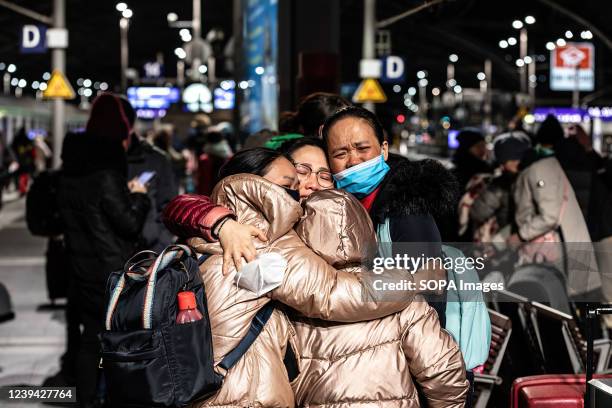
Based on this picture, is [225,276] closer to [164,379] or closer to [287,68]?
[164,379]

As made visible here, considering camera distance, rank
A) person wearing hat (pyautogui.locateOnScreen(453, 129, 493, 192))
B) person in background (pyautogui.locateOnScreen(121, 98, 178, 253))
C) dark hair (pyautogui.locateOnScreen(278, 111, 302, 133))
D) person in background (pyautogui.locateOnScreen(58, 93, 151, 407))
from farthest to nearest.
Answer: person wearing hat (pyautogui.locateOnScreen(453, 129, 493, 192)) → person in background (pyautogui.locateOnScreen(121, 98, 178, 253)) → person in background (pyautogui.locateOnScreen(58, 93, 151, 407)) → dark hair (pyautogui.locateOnScreen(278, 111, 302, 133))

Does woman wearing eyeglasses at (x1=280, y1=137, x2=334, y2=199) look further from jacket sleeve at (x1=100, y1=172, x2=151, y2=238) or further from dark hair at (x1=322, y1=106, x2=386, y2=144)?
jacket sleeve at (x1=100, y1=172, x2=151, y2=238)

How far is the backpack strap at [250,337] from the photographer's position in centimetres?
341

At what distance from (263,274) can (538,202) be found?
4.66 m

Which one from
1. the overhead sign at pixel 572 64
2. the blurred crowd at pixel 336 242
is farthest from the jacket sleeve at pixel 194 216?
the overhead sign at pixel 572 64

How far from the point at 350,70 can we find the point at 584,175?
208ft

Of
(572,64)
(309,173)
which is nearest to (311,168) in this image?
(309,173)

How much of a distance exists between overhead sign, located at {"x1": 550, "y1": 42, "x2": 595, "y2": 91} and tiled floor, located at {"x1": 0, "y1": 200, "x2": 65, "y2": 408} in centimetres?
2367

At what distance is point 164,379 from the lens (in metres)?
3.27

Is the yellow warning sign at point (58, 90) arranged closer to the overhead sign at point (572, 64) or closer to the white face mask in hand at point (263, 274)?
the white face mask in hand at point (263, 274)

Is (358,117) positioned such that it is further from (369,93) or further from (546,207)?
(369,93)

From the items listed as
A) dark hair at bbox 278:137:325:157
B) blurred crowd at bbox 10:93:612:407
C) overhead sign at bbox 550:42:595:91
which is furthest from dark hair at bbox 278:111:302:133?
overhead sign at bbox 550:42:595:91

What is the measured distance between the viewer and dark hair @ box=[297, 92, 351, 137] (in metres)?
5.61

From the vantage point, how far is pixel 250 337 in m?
3.46
